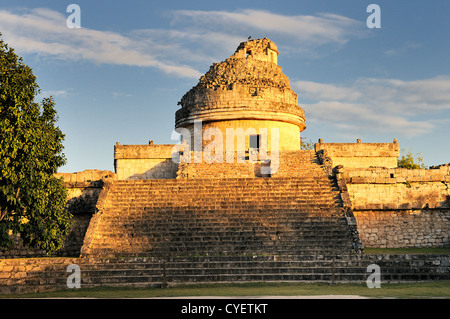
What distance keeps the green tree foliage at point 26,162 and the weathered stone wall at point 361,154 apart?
12.9 metres

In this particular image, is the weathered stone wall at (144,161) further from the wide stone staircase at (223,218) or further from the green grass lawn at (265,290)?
the green grass lawn at (265,290)

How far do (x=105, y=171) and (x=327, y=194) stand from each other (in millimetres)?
8051

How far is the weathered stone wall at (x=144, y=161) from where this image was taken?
928 inches

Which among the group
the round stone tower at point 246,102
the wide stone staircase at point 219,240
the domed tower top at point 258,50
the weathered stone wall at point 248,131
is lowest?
the wide stone staircase at point 219,240

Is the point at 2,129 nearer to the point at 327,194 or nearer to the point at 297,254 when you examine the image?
the point at 297,254

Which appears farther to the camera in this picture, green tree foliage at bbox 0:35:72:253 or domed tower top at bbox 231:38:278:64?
domed tower top at bbox 231:38:278:64

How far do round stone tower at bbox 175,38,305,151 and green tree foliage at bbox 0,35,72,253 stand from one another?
11197 mm

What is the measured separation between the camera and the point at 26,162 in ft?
41.3

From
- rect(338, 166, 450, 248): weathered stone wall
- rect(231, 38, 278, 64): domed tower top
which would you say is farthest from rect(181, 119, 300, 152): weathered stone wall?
rect(338, 166, 450, 248): weathered stone wall

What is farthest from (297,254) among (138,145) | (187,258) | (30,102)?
(138,145)

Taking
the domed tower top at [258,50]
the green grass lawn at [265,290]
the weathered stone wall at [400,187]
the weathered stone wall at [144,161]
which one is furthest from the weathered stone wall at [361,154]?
the green grass lawn at [265,290]

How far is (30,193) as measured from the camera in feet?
41.4

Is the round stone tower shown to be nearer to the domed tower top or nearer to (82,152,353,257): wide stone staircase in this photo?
the domed tower top

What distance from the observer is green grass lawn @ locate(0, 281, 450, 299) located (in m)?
9.63
